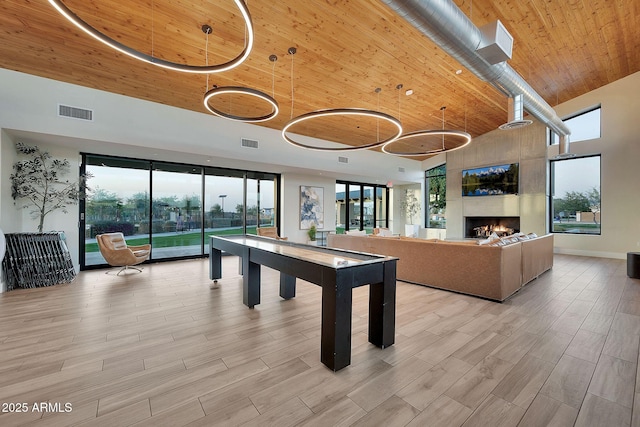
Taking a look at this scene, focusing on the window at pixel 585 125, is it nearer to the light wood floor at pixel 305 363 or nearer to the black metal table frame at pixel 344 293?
the light wood floor at pixel 305 363

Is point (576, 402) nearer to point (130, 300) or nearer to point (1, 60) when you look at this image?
point (130, 300)

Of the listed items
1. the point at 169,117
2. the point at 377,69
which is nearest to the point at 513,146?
the point at 377,69

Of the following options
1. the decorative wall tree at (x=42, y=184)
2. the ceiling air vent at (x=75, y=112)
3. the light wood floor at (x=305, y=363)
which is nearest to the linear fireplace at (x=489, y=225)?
the light wood floor at (x=305, y=363)

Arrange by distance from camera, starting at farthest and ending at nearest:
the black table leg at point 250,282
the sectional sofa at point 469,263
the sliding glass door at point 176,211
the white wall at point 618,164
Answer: the white wall at point 618,164 < the sliding glass door at point 176,211 < the sectional sofa at point 469,263 < the black table leg at point 250,282

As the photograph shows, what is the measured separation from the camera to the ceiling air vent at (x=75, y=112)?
16.8ft

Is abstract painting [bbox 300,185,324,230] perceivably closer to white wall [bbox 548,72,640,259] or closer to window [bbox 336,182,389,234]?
window [bbox 336,182,389,234]

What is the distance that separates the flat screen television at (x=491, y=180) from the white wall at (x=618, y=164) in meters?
1.96

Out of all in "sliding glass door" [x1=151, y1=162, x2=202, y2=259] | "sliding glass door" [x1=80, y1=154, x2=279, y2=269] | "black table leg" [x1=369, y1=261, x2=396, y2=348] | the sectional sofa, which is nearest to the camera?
"black table leg" [x1=369, y1=261, x2=396, y2=348]

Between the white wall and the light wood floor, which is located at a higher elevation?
the white wall

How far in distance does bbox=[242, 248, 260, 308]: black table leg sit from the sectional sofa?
279 centimetres

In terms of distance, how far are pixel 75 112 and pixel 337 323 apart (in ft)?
20.2

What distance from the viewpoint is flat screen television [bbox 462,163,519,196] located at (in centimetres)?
962

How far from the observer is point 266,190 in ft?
31.7

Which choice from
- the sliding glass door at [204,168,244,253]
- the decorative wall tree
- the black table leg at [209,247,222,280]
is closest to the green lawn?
the sliding glass door at [204,168,244,253]
